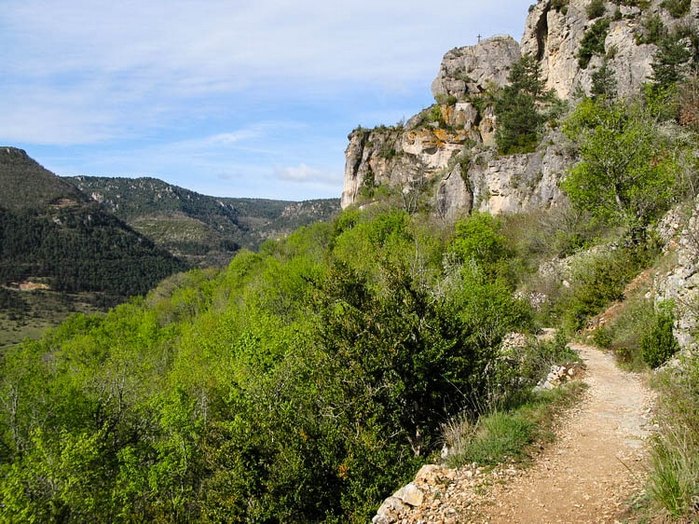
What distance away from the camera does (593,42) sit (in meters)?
43.9

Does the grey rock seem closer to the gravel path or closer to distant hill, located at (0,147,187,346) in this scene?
the gravel path

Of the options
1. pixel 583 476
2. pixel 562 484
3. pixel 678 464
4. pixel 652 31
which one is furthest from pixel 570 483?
pixel 652 31

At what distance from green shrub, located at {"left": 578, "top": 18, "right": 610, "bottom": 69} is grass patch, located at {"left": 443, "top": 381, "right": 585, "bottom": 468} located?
42668 mm

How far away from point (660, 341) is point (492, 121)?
52884 millimetres

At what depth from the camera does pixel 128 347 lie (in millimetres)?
46688

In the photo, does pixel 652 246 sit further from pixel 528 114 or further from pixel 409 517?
pixel 528 114

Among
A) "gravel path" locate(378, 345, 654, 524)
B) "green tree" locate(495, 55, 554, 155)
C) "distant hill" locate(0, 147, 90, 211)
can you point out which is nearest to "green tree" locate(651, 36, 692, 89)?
"green tree" locate(495, 55, 554, 155)

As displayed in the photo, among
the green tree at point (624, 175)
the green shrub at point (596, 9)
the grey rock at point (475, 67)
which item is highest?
the grey rock at point (475, 67)

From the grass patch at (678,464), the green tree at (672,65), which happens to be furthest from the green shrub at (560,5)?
the grass patch at (678,464)

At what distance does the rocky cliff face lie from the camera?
1529 inches

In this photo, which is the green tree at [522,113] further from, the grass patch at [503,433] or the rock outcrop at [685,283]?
the grass patch at [503,433]

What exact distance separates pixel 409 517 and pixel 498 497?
Result: 4.52 feet

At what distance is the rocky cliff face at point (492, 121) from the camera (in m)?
38.8

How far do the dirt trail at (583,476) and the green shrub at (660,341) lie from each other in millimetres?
2812
